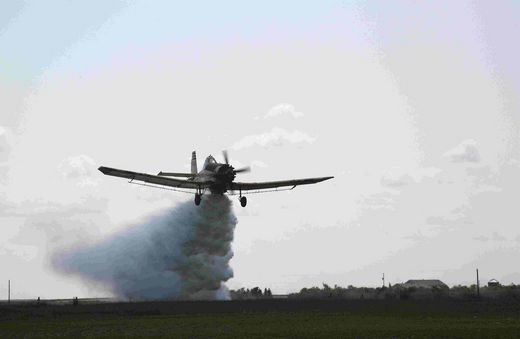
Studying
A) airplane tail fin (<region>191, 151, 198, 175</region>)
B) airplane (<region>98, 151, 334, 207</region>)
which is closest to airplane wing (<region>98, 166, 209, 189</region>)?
airplane (<region>98, 151, 334, 207</region>)

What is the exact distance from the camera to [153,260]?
95375mm

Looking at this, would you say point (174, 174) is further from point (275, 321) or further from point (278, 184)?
point (275, 321)

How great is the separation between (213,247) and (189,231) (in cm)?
300

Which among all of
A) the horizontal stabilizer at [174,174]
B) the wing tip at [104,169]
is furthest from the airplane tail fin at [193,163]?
the wing tip at [104,169]

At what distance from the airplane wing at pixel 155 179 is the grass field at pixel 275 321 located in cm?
1104

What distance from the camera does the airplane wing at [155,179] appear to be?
3135 inches

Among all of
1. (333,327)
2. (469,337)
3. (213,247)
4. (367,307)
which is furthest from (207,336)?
(213,247)

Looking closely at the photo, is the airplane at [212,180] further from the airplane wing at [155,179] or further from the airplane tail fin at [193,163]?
the airplane tail fin at [193,163]

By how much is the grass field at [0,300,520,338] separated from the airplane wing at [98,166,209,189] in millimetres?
11045

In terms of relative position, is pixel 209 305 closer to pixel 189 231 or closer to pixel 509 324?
pixel 189 231

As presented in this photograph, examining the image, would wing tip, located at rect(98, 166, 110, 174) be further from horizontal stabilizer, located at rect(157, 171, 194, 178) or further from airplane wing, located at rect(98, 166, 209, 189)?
horizontal stabilizer, located at rect(157, 171, 194, 178)

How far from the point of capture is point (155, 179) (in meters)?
83.0

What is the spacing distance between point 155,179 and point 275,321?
1097 inches

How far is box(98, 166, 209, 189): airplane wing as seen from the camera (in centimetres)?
7962
